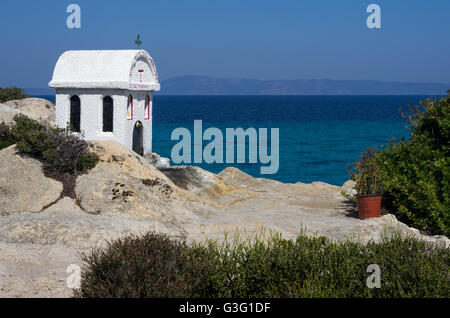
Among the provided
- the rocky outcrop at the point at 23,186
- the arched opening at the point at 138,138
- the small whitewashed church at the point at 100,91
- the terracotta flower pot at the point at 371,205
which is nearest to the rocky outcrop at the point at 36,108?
the small whitewashed church at the point at 100,91

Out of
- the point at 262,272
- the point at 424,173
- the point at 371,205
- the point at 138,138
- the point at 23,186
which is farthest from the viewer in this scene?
the point at 138,138

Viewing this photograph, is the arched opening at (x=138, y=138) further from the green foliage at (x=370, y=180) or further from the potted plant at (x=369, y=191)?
the green foliage at (x=370, y=180)

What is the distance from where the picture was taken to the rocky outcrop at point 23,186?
14109 mm

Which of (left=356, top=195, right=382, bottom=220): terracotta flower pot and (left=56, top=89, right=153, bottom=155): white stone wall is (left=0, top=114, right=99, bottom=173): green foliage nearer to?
(left=56, top=89, right=153, bottom=155): white stone wall

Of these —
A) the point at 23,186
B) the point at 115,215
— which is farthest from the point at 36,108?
the point at 115,215

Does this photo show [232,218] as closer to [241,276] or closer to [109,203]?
[109,203]

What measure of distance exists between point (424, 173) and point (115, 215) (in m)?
8.99

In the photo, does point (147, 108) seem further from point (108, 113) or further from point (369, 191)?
point (369, 191)

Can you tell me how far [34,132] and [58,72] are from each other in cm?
739

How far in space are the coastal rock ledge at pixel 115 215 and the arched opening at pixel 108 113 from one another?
3991 millimetres

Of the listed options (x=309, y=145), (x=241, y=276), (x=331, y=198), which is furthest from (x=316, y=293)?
(x=309, y=145)

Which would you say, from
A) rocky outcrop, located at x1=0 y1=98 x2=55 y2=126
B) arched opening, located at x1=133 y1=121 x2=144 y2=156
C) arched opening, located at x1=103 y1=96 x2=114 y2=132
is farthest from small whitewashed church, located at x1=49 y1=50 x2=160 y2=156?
rocky outcrop, located at x1=0 y1=98 x2=55 y2=126

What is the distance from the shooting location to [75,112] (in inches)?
891

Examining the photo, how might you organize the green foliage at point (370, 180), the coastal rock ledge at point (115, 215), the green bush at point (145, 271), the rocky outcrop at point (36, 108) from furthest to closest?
the rocky outcrop at point (36, 108) → the green foliage at point (370, 180) → the coastal rock ledge at point (115, 215) → the green bush at point (145, 271)
